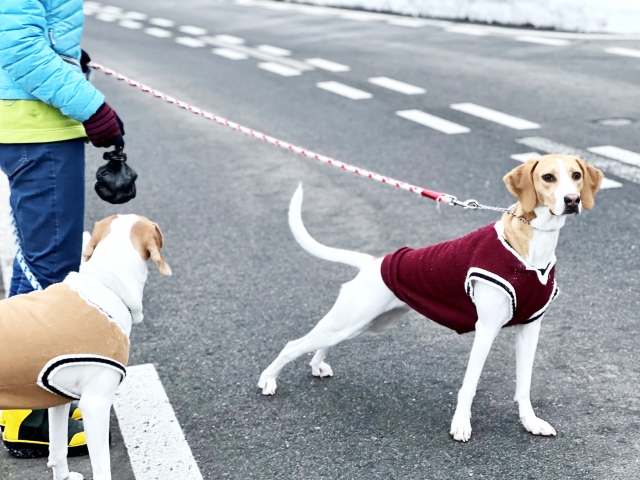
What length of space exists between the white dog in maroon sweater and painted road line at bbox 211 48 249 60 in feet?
37.3

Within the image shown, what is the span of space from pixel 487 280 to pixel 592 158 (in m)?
4.96

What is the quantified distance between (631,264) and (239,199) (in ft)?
10.8

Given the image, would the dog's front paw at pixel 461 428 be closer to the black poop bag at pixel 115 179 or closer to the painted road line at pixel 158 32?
the black poop bag at pixel 115 179

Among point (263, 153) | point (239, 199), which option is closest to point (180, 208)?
point (239, 199)

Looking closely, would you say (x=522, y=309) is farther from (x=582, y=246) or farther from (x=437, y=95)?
(x=437, y=95)

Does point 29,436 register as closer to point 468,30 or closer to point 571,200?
point 571,200

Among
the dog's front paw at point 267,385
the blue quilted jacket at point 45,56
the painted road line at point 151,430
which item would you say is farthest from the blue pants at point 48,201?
the dog's front paw at point 267,385

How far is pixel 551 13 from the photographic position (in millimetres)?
16484

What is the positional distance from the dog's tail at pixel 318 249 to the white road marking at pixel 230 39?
13.0 meters

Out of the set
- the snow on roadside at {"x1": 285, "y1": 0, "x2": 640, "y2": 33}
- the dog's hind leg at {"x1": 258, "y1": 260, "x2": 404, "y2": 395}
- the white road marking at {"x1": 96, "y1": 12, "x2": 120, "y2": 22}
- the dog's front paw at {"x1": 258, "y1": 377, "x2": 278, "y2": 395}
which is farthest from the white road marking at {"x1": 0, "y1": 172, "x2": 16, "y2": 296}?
the white road marking at {"x1": 96, "y1": 12, "x2": 120, "y2": 22}

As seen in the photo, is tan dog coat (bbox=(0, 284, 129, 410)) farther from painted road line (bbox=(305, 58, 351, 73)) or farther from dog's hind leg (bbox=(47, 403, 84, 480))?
painted road line (bbox=(305, 58, 351, 73))

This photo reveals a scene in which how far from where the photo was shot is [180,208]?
25.5 feet

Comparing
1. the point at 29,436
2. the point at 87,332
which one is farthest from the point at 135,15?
the point at 87,332

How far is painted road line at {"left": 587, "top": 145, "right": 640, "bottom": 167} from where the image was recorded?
8402mm
